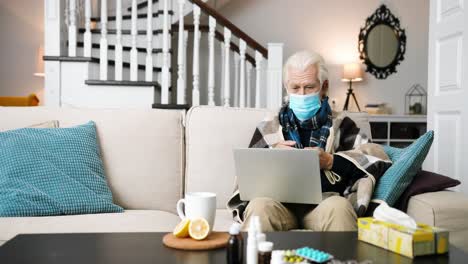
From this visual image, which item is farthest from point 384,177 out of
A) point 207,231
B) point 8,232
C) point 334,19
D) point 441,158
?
point 334,19

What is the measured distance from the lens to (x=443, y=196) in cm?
171

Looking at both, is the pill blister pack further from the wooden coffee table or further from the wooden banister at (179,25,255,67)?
the wooden banister at (179,25,255,67)

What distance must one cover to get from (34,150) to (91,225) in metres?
0.42

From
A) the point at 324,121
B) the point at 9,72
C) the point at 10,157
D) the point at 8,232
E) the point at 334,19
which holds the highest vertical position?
the point at 334,19

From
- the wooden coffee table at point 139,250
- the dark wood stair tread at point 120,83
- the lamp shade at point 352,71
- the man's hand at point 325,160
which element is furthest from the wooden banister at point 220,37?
the wooden coffee table at point 139,250

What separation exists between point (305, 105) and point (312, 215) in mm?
480

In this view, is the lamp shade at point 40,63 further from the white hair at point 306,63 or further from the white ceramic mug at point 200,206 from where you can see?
the white ceramic mug at point 200,206

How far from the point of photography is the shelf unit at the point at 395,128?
5.18m

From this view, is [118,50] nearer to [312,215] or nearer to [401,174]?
[312,215]

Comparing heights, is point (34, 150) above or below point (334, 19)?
below

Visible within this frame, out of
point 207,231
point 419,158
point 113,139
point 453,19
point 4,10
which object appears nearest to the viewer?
point 207,231

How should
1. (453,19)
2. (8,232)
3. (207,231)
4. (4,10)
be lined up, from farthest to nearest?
(4,10), (453,19), (8,232), (207,231)

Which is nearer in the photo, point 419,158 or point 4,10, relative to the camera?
point 419,158

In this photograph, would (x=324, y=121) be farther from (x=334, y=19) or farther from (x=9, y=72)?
(x=9, y=72)
